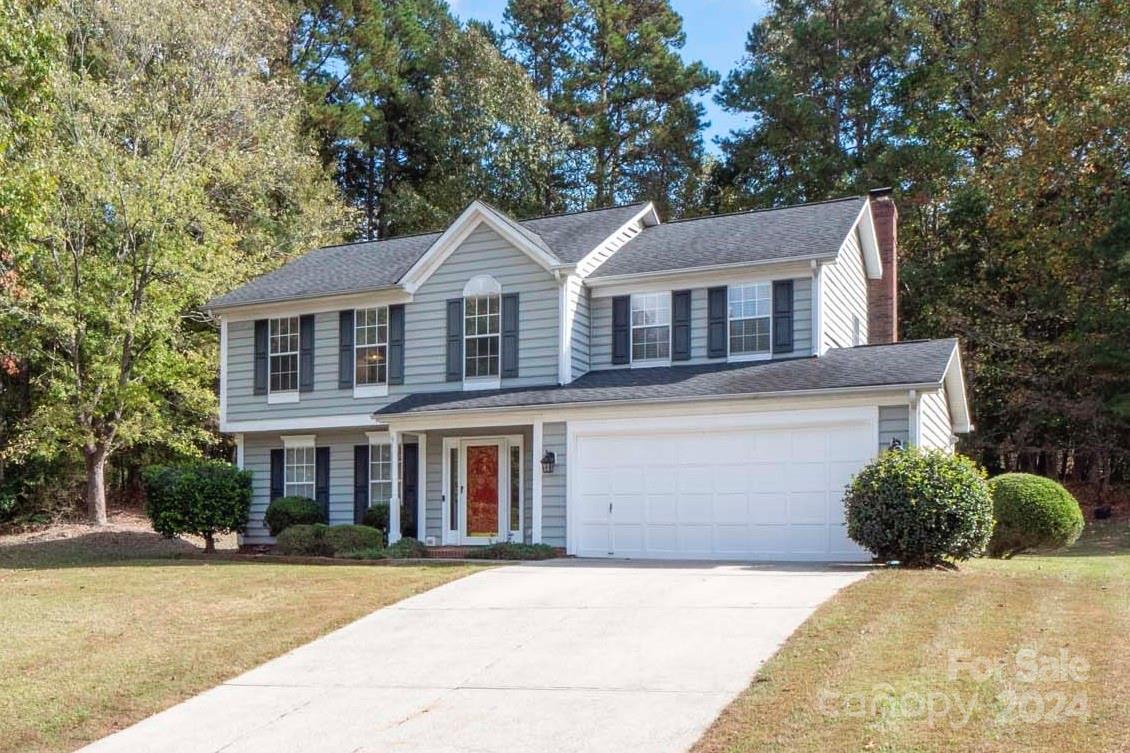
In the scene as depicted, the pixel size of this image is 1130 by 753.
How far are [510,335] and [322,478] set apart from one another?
5421 mm

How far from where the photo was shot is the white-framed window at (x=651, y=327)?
21094 mm

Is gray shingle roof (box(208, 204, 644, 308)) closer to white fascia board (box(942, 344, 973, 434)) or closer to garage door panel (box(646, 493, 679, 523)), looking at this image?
garage door panel (box(646, 493, 679, 523))

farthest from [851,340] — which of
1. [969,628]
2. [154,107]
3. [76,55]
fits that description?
[76,55]

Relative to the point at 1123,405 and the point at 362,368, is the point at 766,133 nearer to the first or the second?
the point at 1123,405

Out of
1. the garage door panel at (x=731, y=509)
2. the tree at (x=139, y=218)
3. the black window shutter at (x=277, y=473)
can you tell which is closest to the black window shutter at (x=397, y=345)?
the black window shutter at (x=277, y=473)

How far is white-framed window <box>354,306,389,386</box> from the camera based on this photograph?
23.0 m

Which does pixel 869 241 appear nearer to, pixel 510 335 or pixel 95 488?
pixel 510 335

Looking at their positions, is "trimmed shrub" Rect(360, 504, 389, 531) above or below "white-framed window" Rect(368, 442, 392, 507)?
below

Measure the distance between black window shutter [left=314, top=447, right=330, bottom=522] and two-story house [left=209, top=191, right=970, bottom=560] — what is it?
1.8 inches

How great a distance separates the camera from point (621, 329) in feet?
70.5

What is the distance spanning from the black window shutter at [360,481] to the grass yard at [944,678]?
12.4 meters

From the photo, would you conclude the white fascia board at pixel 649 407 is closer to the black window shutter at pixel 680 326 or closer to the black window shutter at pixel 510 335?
the black window shutter at pixel 510 335

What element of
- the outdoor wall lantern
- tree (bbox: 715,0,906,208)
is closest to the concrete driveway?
the outdoor wall lantern

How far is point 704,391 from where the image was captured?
60.5 ft
